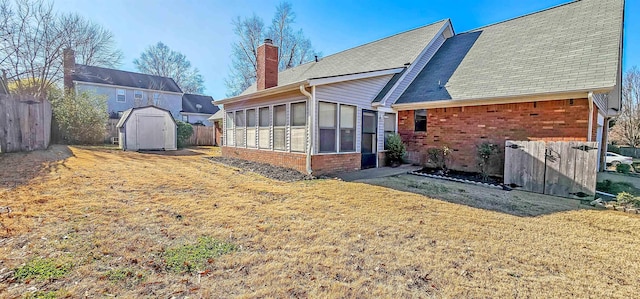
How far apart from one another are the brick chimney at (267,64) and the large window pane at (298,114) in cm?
346

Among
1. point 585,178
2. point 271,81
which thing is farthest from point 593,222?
point 271,81

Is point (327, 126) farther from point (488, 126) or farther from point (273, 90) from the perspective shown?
point (488, 126)

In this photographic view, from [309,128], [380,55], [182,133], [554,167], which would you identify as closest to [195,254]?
[309,128]

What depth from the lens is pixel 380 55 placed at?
522 inches

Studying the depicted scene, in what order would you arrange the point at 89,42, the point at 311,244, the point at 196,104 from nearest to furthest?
the point at 311,244
the point at 89,42
the point at 196,104

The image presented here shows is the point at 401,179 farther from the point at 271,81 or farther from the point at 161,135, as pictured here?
the point at 161,135

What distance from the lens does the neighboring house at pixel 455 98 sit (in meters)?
7.79

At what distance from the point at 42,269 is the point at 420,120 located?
10.5 m

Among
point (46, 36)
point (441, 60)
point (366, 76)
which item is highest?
point (46, 36)

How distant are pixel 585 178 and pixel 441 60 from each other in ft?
24.6

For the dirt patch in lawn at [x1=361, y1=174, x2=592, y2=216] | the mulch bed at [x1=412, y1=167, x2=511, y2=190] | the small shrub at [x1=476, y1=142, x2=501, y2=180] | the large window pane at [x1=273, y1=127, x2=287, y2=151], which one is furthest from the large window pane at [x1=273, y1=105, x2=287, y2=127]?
the small shrub at [x1=476, y1=142, x2=501, y2=180]

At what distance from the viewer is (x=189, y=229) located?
3.93 m

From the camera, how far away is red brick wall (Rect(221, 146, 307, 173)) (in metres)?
8.88

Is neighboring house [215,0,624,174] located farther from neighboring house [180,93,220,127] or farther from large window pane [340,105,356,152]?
neighboring house [180,93,220,127]
